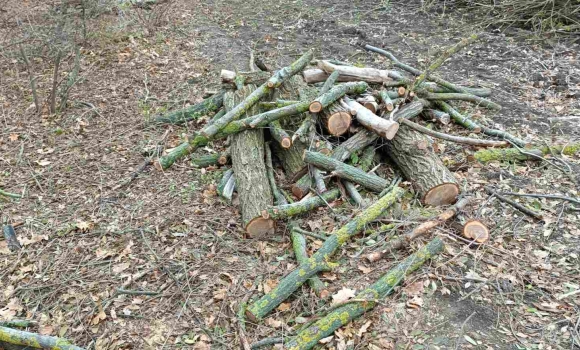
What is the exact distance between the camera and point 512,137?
5574mm

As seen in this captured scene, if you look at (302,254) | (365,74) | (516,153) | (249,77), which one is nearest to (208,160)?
(249,77)

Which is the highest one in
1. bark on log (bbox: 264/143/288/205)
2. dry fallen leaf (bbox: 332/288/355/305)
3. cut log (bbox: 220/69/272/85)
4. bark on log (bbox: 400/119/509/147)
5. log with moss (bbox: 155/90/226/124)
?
bark on log (bbox: 400/119/509/147)

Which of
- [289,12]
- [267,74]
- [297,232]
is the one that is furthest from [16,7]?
[297,232]

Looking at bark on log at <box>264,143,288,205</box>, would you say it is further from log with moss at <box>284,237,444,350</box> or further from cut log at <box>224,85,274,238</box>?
log with moss at <box>284,237,444,350</box>

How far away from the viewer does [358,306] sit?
3.62 metres

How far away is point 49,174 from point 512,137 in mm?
5478

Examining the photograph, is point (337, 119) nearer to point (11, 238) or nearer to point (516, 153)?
point (516, 153)

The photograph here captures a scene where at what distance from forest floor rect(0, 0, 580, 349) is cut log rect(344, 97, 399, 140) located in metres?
0.86

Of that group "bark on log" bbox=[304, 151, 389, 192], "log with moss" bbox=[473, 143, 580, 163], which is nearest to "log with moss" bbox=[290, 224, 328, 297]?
"bark on log" bbox=[304, 151, 389, 192]

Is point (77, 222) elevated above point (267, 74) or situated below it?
below

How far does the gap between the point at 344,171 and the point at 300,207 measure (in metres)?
0.64

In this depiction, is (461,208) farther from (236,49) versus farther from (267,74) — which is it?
(236,49)

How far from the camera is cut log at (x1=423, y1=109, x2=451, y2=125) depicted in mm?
5773

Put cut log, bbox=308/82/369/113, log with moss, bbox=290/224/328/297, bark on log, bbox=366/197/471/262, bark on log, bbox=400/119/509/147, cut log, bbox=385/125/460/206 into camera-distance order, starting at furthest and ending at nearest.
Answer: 1. bark on log, bbox=400/119/509/147
2. cut log, bbox=308/82/369/113
3. cut log, bbox=385/125/460/206
4. bark on log, bbox=366/197/471/262
5. log with moss, bbox=290/224/328/297
